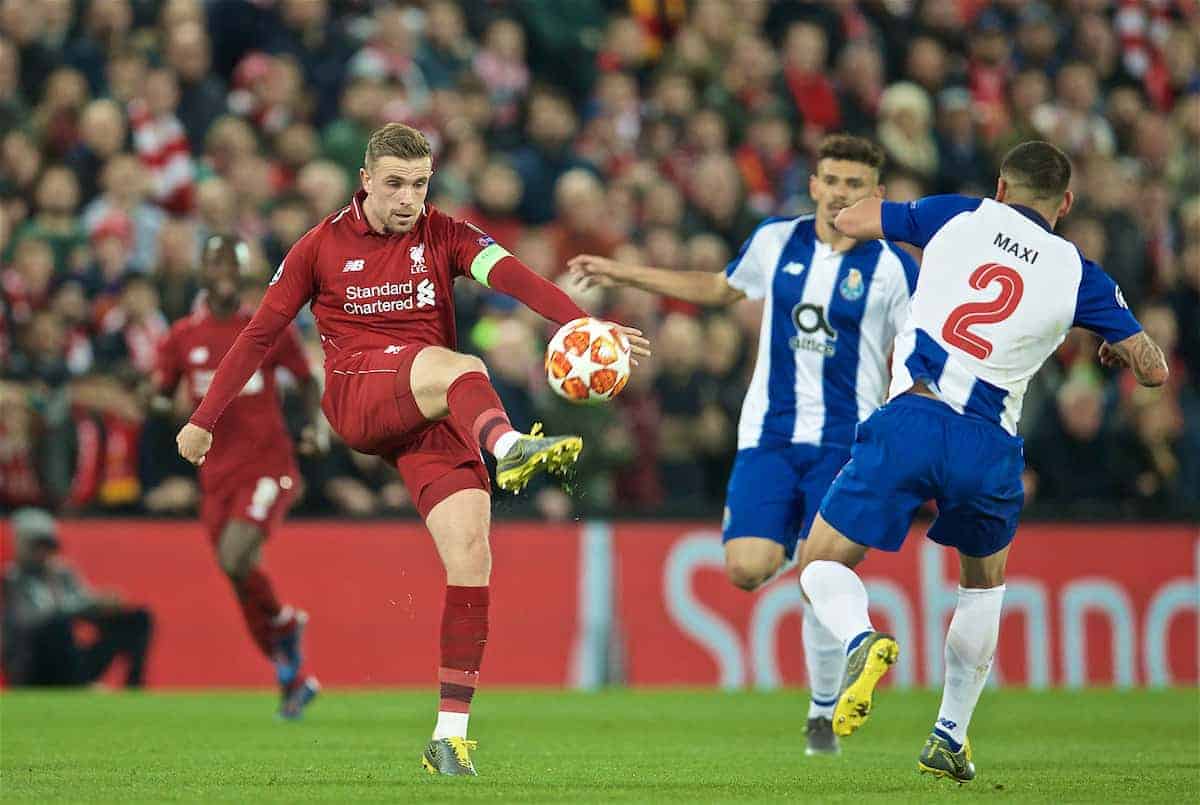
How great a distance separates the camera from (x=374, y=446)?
25.5 ft

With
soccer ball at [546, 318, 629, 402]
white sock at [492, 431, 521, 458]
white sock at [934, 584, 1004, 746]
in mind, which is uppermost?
soccer ball at [546, 318, 629, 402]

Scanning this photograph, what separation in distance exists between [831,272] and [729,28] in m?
9.98

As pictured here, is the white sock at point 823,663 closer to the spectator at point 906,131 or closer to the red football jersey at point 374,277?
the red football jersey at point 374,277

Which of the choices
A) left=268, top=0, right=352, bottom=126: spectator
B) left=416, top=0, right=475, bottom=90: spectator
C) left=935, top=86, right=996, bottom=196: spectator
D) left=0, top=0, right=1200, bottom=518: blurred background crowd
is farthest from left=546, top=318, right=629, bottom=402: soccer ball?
left=935, top=86, right=996, bottom=196: spectator

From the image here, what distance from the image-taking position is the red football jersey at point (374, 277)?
7.73m

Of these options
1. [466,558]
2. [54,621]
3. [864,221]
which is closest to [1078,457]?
[54,621]

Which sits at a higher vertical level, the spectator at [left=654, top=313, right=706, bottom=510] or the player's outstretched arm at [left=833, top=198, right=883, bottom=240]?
the player's outstretched arm at [left=833, top=198, right=883, bottom=240]

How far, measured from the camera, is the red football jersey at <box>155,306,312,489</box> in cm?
1150

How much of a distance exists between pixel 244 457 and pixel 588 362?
4799 millimetres

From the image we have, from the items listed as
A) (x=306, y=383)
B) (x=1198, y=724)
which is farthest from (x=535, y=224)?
(x=1198, y=724)

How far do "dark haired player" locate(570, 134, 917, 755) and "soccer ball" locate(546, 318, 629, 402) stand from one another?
2070mm

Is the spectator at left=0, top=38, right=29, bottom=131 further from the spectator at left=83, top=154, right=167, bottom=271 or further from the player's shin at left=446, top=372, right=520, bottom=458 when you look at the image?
the player's shin at left=446, top=372, right=520, bottom=458

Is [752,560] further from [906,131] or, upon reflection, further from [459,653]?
[906,131]

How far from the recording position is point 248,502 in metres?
11.4
